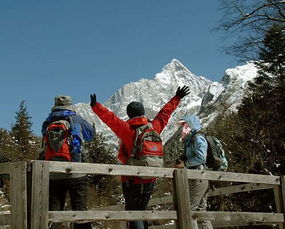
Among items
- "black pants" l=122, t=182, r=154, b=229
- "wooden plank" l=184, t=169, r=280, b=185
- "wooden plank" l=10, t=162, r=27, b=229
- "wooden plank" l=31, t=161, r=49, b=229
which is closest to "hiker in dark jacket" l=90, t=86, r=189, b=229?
"black pants" l=122, t=182, r=154, b=229

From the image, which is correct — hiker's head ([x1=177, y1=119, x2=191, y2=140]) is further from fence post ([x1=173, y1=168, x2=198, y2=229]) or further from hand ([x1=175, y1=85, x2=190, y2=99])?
fence post ([x1=173, y1=168, x2=198, y2=229])

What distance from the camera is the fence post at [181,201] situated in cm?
536

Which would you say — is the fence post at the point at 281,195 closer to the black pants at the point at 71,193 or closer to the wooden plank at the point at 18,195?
the black pants at the point at 71,193

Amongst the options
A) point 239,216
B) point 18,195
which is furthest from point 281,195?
point 18,195

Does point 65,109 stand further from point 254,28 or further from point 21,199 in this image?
point 254,28

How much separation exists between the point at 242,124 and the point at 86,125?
43.0 ft

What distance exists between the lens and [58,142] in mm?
5129

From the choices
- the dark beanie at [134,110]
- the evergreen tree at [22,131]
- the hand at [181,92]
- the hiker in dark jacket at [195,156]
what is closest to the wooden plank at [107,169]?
the dark beanie at [134,110]

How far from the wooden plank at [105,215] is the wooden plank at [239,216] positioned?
1.72 feet

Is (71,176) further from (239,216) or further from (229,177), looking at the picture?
(239,216)

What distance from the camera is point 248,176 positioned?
21.1 ft

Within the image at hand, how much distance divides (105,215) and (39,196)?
795mm

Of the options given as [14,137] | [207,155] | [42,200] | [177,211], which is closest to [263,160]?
[207,155]

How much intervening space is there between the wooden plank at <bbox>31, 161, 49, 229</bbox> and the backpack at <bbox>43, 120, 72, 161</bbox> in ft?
2.35
